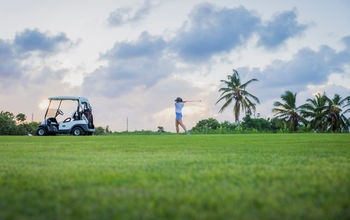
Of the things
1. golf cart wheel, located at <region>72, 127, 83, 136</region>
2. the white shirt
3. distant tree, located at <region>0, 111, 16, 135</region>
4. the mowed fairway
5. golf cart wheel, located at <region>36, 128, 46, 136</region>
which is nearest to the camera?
the mowed fairway

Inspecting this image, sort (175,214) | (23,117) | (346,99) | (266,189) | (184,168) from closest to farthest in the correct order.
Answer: (175,214) → (266,189) → (184,168) → (346,99) → (23,117)

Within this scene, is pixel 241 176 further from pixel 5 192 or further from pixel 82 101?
pixel 82 101

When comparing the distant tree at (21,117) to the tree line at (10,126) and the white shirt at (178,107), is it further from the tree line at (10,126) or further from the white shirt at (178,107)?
the white shirt at (178,107)

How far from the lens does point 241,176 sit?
2646mm

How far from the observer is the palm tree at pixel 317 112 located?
142 ft

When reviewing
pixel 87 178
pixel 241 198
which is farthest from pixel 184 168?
pixel 241 198

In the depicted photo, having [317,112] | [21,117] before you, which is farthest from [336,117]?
[21,117]

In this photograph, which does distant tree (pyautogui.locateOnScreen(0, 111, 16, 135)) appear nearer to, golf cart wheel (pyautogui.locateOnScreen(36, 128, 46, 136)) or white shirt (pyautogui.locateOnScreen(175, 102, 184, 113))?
golf cart wheel (pyautogui.locateOnScreen(36, 128, 46, 136))

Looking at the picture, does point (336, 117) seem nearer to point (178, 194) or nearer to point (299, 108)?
point (299, 108)

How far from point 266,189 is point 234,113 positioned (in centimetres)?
4436

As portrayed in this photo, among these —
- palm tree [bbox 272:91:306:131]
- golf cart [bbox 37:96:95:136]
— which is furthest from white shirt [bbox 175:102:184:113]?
palm tree [bbox 272:91:306:131]

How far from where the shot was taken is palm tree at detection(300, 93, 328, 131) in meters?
43.4

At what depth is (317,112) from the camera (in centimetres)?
4469

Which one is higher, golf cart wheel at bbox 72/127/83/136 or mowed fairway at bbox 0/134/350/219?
golf cart wheel at bbox 72/127/83/136
